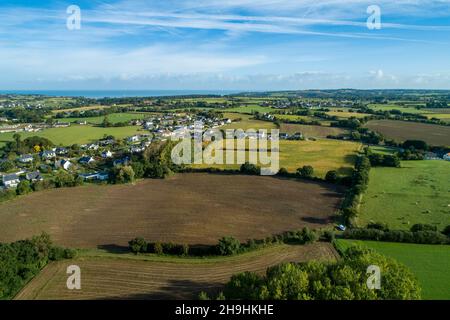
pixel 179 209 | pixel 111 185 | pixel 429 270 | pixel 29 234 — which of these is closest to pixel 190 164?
pixel 111 185

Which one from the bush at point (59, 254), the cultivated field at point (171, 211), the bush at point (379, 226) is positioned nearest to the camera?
the bush at point (59, 254)

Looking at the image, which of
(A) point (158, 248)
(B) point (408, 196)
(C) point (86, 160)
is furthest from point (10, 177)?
(B) point (408, 196)

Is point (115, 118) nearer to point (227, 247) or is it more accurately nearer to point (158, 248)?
point (158, 248)

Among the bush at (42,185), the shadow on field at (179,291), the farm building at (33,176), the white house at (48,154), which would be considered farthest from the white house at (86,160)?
the shadow on field at (179,291)

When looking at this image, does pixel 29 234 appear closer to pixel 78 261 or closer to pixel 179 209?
pixel 78 261

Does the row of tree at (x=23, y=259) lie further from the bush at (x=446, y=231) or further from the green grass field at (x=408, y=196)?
the bush at (x=446, y=231)
